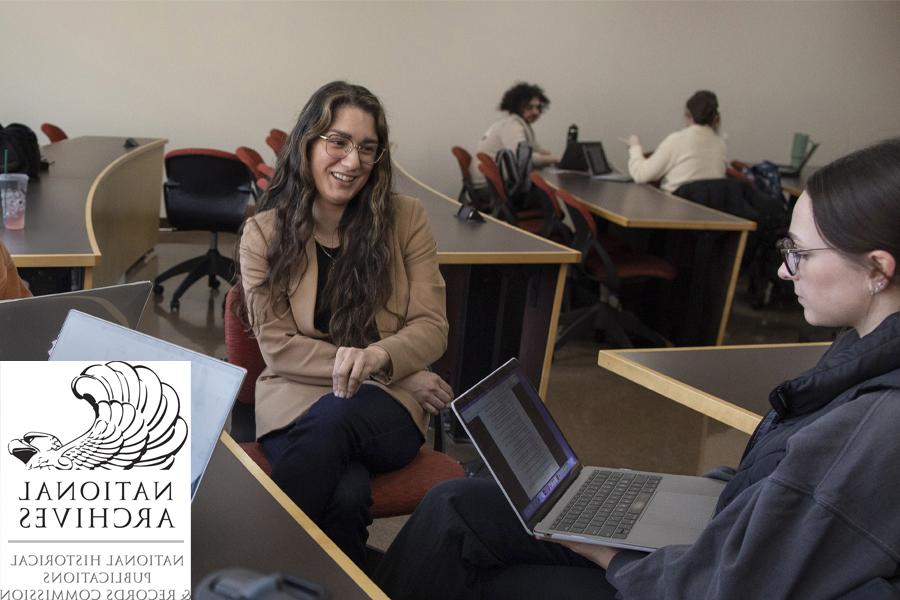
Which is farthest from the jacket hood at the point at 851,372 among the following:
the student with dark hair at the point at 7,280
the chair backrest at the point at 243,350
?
the student with dark hair at the point at 7,280

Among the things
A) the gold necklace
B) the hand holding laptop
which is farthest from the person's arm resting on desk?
the hand holding laptop

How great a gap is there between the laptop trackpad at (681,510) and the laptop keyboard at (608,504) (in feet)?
0.06

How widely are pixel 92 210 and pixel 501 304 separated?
160cm

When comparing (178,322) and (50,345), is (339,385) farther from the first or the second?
(178,322)

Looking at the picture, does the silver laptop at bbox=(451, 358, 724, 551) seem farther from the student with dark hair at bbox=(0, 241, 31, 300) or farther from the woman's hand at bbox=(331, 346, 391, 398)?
the student with dark hair at bbox=(0, 241, 31, 300)

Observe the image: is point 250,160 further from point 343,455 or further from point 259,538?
point 259,538

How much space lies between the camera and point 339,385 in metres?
1.93

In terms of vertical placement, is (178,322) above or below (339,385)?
below

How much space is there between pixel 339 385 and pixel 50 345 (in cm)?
66

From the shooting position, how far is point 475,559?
1.54m

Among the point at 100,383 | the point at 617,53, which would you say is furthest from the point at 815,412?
the point at 617,53

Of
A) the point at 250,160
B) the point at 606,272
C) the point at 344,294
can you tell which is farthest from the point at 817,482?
the point at 250,160

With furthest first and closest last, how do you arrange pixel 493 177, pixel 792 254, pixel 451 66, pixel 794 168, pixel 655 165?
pixel 451 66, pixel 794 168, pixel 655 165, pixel 493 177, pixel 792 254

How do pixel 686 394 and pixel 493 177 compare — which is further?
pixel 493 177
